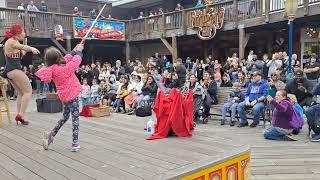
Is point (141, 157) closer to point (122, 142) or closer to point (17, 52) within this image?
point (122, 142)

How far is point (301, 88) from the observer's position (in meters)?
6.58

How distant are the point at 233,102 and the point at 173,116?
3.07 meters

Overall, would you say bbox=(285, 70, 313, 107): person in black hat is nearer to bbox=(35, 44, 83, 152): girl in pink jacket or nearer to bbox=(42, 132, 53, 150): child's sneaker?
bbox=(35, 44, 83, 152): girl in pink jacket

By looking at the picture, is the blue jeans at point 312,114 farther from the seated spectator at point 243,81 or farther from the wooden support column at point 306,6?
the wooden support column at point 306,6

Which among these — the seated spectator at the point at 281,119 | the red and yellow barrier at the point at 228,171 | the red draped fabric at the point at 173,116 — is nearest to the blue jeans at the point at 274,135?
the seated spectator at the point at 281,119

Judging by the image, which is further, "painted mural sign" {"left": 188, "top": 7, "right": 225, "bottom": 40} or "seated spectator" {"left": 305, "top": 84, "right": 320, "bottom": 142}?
"painted mural sign" {"left": 188, "top": 7, "right": 225, "bottom": 40}

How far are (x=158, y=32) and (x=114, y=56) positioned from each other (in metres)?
5.32

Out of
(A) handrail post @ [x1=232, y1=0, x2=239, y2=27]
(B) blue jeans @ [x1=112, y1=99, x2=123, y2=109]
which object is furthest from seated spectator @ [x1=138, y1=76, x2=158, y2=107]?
(A) handrail post @ [x1=232, y1=0, x2=239, y2=27]

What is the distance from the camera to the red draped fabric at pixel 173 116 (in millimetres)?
4125

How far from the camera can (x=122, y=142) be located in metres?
3.67

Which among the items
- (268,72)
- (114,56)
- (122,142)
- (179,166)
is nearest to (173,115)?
(122,142)

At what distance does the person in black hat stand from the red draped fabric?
2939 millimetres

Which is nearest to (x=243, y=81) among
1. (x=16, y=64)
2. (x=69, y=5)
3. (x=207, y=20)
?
(x=16, y=64)

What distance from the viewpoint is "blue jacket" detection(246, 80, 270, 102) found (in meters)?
6.74
